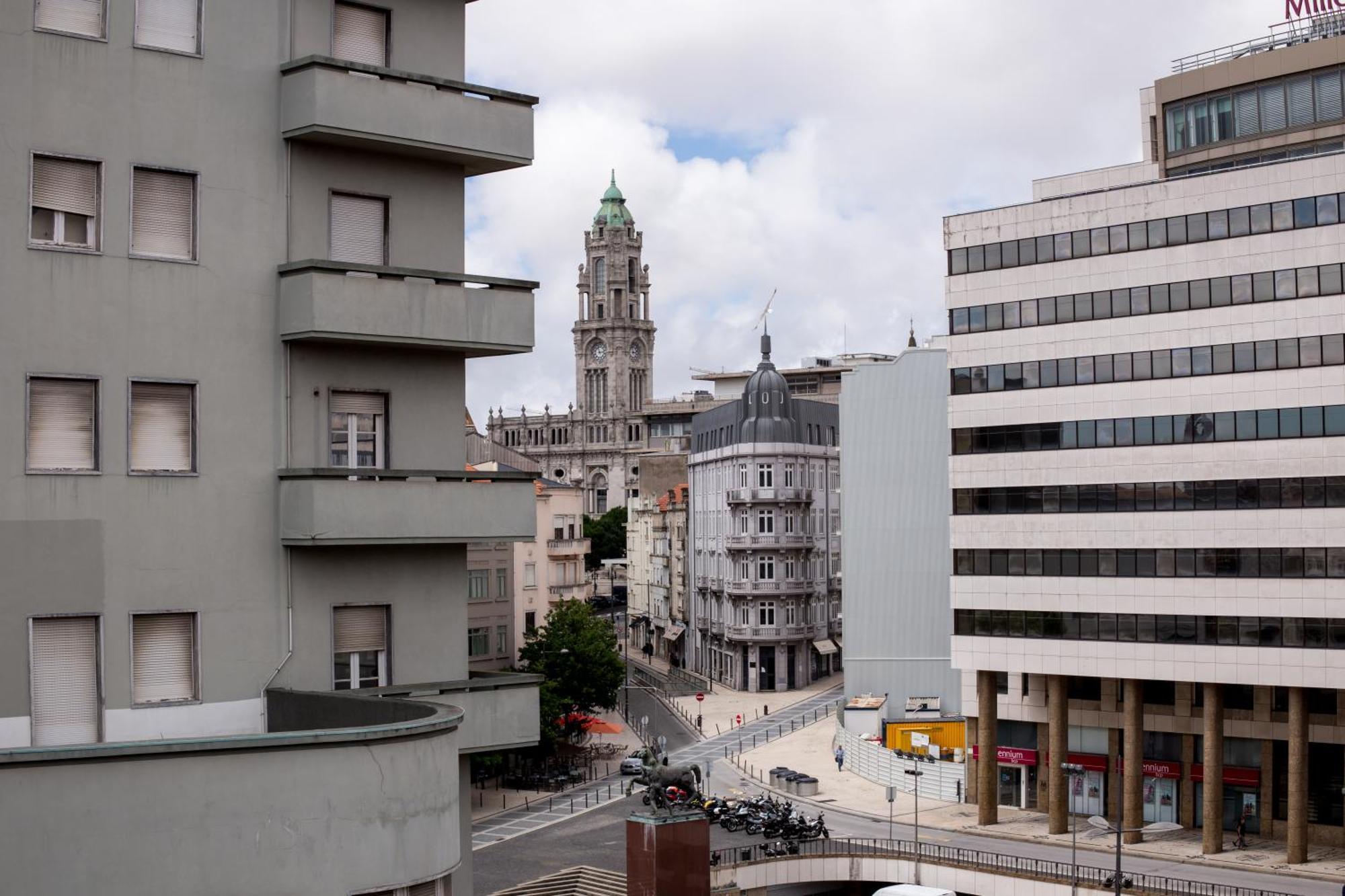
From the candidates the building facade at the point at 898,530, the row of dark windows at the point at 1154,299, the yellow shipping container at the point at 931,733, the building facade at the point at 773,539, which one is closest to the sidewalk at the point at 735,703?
the building facade at the point at 773,539

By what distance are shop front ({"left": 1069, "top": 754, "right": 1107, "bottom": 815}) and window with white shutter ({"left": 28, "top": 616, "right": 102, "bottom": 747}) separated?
6334cm

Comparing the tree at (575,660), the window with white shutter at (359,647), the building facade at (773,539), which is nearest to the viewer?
the window with white shutter at (359,647)

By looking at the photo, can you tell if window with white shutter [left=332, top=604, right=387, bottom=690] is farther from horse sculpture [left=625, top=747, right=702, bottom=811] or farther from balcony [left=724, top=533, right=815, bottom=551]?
balcony [left=724, top=533, right=815, bottom=551]

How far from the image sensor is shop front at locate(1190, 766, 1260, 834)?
243 feet

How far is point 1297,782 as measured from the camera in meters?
67.5

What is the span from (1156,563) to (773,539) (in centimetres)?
6543

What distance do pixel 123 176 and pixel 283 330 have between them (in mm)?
3279

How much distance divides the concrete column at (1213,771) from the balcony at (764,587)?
6683 centimetres

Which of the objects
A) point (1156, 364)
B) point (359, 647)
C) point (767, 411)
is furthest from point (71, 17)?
point (767, 411)

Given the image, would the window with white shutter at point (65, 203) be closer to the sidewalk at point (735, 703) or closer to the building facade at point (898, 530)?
the building facade at point (898, 530)

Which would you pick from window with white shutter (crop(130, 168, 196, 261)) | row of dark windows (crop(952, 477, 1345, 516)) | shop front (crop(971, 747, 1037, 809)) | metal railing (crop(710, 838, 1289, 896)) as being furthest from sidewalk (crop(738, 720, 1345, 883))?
window with white shutter (crop(130, 168, 196, 261))

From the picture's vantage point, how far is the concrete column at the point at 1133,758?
7312 centimetres

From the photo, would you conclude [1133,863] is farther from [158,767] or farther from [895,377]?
[158,767]

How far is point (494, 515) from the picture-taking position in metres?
27.1
